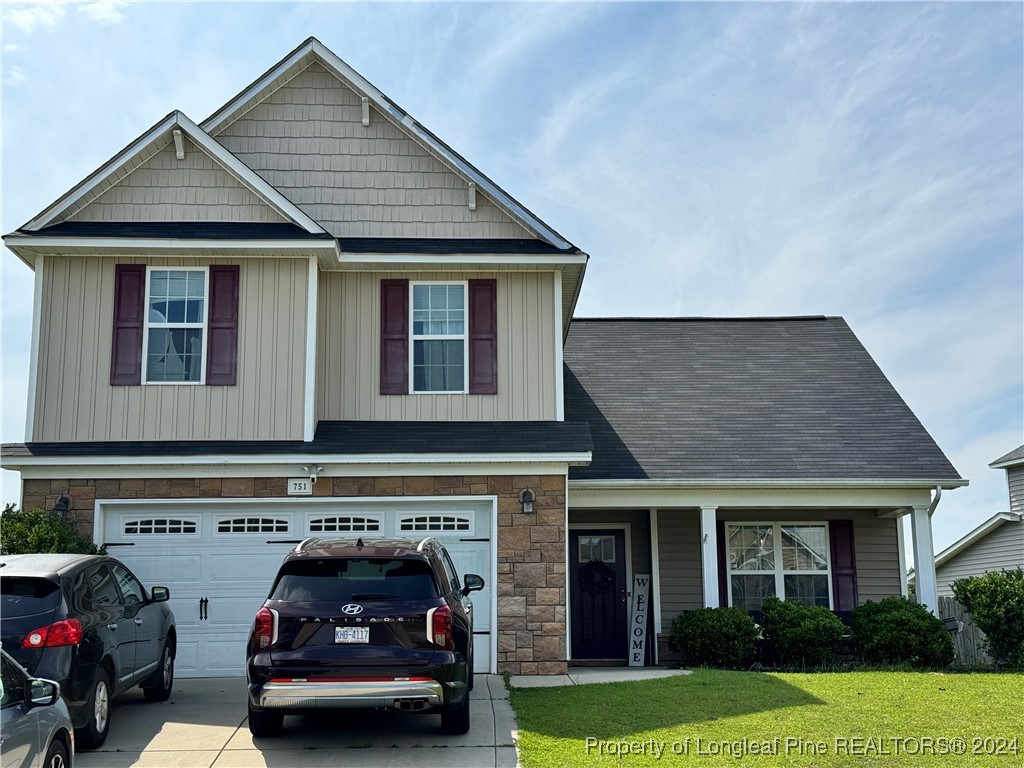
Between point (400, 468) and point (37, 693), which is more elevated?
point (400, 468)

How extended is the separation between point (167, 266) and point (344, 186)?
2.84 meters

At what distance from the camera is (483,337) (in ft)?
48.0

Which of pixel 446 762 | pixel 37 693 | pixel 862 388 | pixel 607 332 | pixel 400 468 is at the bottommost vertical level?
pixel 446 762

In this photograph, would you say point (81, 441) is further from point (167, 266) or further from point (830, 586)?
point (830, 586)

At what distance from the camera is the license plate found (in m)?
8.26

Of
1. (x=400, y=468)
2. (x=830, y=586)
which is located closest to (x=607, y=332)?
(x=830, y=586)

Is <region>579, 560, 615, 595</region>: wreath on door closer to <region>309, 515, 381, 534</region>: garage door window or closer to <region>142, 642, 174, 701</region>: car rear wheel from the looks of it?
<region>309, 515, 381, 534</region>: garage door window

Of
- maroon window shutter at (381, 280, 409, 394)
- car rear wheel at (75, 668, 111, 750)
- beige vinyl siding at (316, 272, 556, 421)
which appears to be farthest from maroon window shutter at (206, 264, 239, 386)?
car rear wheel at (75, 668, 111, 750)

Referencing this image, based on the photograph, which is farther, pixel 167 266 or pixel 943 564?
pixel 943 564

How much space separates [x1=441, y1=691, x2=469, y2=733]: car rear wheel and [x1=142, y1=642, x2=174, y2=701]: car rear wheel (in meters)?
3.45

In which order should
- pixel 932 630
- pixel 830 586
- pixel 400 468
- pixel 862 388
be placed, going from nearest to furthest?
pixel 400 468, pixel 932 630, pixel 830 586, pixel 862 388

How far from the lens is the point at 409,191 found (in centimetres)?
1534

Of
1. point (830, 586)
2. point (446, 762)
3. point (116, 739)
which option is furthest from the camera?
point (830, 586)

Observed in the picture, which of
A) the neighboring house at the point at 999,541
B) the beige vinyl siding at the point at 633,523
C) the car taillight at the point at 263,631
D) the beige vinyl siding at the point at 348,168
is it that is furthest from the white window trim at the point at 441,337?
the neighboring house at the point at 999,541
